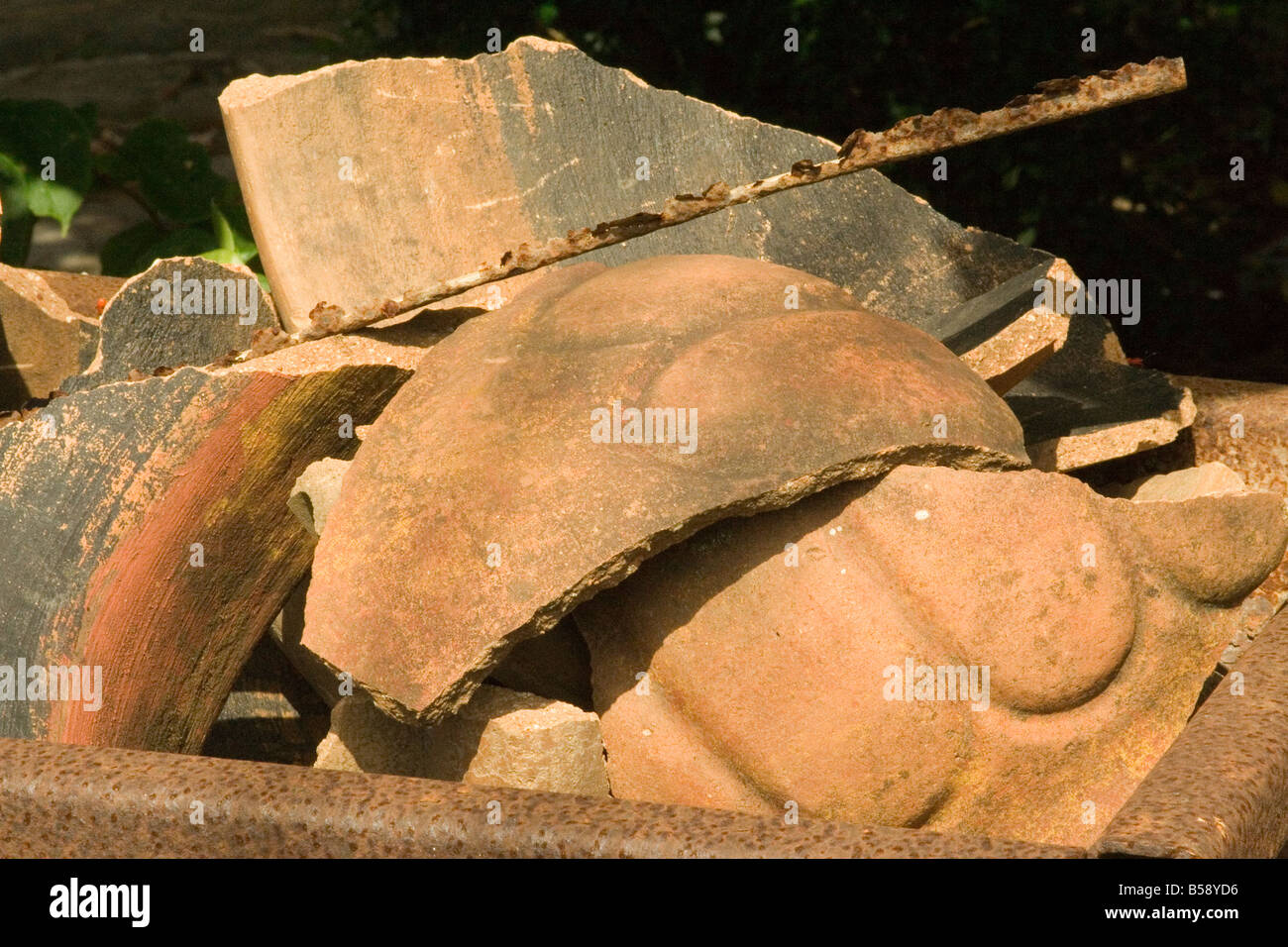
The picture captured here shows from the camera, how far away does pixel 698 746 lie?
1.80m

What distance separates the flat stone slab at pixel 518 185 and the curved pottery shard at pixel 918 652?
840 millimetres

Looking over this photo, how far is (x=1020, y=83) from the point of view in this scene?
4.30m

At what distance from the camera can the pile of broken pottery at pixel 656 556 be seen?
1.71m

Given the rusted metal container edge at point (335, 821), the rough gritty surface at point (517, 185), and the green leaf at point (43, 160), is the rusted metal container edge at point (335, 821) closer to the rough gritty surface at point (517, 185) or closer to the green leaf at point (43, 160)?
the rough gritty surface at point (517, 185)

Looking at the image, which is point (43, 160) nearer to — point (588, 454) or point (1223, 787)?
point (588, 454)

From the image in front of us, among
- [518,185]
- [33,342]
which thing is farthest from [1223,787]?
[33,342]

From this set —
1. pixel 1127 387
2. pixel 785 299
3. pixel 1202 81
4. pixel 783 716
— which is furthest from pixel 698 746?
pixel 1202 81

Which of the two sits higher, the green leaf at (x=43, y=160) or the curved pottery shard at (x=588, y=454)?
the green leaf at (x=43, y=160)

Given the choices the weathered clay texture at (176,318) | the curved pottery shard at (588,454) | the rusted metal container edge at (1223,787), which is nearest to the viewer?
the rusted metal container edge at (1223,787)

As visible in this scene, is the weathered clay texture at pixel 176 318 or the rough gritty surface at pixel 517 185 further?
the rough gritty surface at pixel 517 185

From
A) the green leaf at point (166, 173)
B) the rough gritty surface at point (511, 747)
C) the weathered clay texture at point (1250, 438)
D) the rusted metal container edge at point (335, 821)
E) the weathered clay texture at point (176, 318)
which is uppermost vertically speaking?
the green leaf at point (166, 173)

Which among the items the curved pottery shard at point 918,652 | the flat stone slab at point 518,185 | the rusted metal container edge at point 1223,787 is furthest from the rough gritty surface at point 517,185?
the rusted metal container edge at point 1223,787

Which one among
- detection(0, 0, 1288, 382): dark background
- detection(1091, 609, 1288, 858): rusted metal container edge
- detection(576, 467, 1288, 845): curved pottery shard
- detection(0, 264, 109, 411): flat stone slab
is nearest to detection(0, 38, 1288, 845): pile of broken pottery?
detection(576, 467, 1288, 845): curved pottery shard
